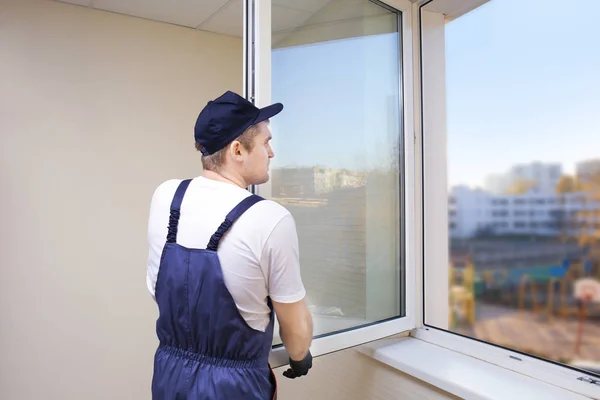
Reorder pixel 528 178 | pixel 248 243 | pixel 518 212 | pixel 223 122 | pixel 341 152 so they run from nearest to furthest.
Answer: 1. pixel 248 243
2. pixel 223 122
3. pixel 341 152
4. pixel 528 178
5. pixel 518 212

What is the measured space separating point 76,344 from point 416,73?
2.22 meters

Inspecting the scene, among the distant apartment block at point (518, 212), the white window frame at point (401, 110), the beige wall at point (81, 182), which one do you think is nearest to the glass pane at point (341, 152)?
the white window frame at point (401, 110)

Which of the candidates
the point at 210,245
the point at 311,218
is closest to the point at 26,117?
the point at 311,218

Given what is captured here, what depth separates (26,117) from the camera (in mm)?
2139

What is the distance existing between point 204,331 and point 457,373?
959 mm

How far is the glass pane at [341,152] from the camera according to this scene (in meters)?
1.47

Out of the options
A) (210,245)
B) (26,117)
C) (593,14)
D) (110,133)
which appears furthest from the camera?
(593,14)

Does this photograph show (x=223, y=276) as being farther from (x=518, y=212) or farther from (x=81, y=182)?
(x=518, y=212)

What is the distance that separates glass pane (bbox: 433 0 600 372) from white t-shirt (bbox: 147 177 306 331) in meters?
1.73

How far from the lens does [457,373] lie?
56.5 inches

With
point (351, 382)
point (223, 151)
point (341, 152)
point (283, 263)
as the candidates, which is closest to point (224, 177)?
point (223, 151)

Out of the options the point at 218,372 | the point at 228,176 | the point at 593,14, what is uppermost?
the point at 593,14

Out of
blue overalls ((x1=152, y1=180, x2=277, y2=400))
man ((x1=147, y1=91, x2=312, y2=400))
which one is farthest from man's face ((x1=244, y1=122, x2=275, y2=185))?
blue overalls ((x1=152, y1=180, x2=277, y2=400))

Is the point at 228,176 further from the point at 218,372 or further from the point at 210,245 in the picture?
the point at 218,372
